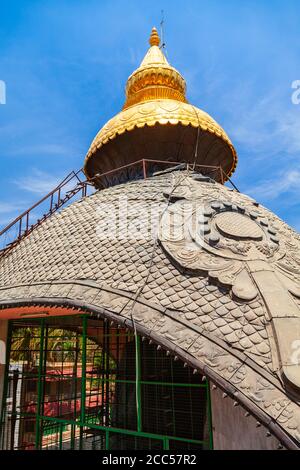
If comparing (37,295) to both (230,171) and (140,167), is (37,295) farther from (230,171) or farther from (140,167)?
(230,171)

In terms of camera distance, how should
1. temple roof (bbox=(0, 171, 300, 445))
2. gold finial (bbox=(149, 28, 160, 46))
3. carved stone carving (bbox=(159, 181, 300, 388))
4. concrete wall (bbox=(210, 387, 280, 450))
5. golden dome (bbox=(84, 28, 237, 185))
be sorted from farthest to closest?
1. gold finial (bbox=(149, 28, 160, 46))
2. golden dome (bbox=(84, 28, 237, 185))
3. concrete wall (bbox=(210, 387, 280, 450))
4. carved stone carving (bbox=(159, 181, 300, 388))
5. temple roof (bbox=(0, 171, 300, 445))

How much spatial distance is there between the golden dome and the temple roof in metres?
2.53

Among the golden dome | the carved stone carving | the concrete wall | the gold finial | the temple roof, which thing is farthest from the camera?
the gold finial

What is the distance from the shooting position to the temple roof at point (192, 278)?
3854 millimetres

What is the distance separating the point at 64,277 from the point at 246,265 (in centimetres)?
302

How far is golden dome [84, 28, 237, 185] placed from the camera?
31.3 ft

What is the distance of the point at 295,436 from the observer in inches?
129

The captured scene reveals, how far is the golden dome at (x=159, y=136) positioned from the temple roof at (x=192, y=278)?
253 centimetres

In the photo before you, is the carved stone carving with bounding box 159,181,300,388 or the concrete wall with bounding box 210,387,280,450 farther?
the concrete wall with bounding box 210,387,280,450

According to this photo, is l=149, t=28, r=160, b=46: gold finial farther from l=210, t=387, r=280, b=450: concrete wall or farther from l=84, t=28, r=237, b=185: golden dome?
l=210, t=387, r=280, b=450: concrete wall

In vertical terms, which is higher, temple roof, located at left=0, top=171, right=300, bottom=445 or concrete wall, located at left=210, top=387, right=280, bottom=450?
temple roof, located at left=0, top=171, right=300, bottom=445

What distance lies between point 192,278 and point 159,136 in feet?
19.2

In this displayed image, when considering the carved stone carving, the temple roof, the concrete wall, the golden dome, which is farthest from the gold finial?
the concrete wall
